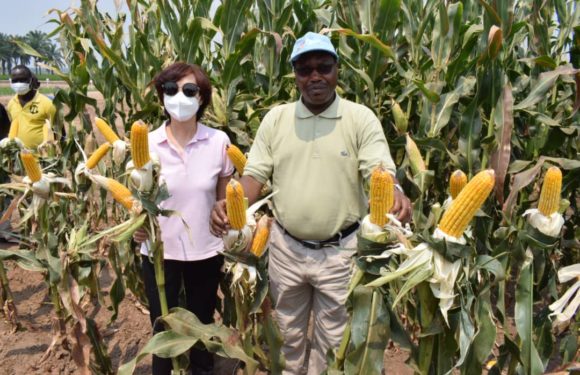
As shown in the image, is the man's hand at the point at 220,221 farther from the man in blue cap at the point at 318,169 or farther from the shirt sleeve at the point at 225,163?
the shirt sleeve at the point at 225,163

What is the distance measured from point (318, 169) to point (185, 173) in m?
0.73

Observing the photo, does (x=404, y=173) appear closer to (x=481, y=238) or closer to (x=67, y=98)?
(x=481, y=238)

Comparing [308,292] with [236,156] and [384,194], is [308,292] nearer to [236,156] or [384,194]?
[236,156]

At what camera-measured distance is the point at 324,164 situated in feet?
7.90

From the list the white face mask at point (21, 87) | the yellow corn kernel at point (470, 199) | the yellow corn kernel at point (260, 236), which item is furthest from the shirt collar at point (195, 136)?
the white face mask at point (21, 87)

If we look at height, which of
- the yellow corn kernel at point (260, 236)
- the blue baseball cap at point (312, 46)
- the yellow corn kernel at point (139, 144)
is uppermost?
the blue baseball cap at point (312, 46)

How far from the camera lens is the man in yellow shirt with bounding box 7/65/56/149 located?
5.25 metres

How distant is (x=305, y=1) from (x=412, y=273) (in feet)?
12.6

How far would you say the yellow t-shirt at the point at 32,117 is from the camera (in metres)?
5.29

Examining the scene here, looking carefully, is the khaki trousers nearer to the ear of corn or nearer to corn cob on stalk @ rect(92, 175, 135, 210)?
corn cob on stalk @ rect(92, 175, 135, 210)

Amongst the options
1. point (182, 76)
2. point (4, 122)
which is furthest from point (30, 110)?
point (182, 76)

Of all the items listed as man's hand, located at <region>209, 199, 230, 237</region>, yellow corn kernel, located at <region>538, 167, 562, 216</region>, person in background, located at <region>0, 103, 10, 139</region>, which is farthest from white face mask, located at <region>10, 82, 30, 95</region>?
yellow corn kernel, located at <region>538, 167, 562, 216</region>

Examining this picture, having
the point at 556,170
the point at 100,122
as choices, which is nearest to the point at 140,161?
the point at 100,122

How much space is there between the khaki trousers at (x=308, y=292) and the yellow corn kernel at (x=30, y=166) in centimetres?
158
